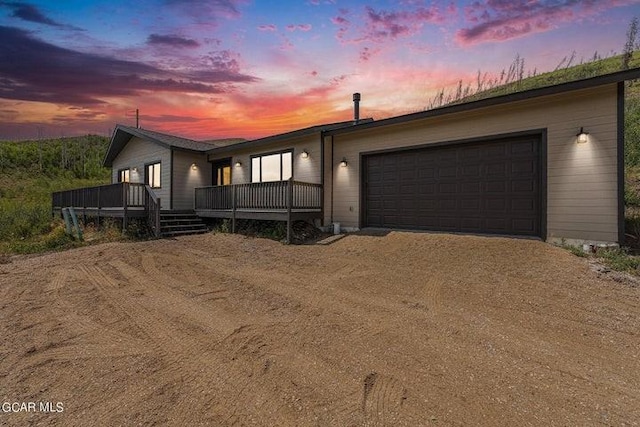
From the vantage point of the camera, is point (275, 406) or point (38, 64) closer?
point (275, 406)

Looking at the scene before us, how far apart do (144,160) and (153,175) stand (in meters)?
1.39

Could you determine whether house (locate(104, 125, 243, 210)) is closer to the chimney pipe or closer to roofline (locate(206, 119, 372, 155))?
roofline (locate(206, 119, 372, 155))

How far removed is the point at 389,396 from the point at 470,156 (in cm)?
812

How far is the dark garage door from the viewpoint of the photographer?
791 cm

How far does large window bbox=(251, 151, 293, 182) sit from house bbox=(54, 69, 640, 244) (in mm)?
52

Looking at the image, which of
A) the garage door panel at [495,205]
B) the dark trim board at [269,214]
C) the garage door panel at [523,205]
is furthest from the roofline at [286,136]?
the garage door panel at [523,205]

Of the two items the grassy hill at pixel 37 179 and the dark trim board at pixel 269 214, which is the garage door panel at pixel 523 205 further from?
the grassy hill at pixel 37 179

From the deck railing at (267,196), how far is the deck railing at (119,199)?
2.33 meters

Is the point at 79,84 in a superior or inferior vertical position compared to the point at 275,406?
superior

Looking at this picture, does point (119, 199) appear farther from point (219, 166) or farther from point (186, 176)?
point (219, 166)

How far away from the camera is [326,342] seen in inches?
133

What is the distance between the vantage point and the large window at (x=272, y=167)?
41.7 ft

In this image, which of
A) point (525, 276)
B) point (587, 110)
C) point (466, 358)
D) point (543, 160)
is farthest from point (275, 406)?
point (587, 110)

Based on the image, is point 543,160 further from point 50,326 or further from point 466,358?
point 50,326
